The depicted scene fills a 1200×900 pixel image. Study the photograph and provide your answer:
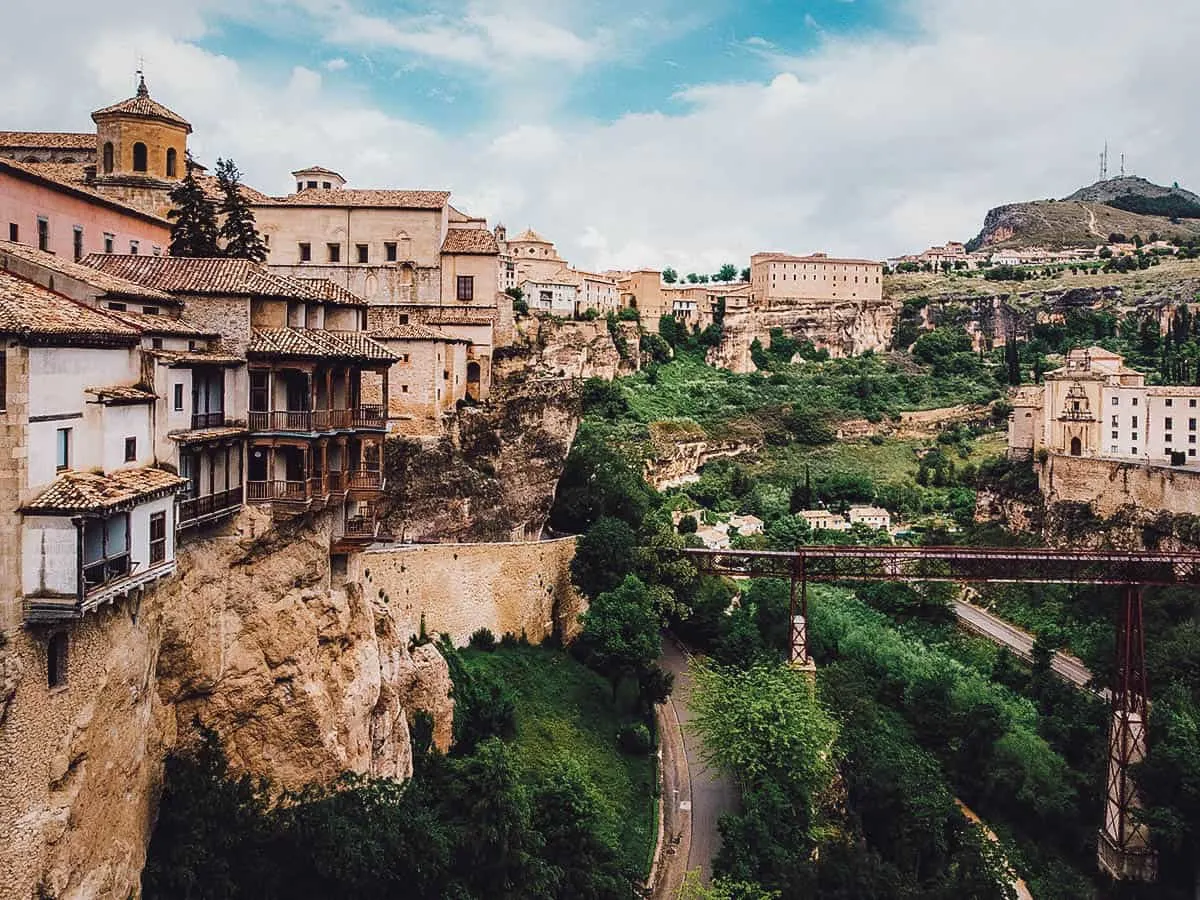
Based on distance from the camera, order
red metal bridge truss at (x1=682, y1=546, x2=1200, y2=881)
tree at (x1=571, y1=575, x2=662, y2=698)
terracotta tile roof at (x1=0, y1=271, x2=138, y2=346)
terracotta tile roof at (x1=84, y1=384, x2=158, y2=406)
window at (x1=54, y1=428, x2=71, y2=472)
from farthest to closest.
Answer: tree at (x1=571, y1=575, x2=662, y2=698) < red metal bridge truss at (x1=682, y1=546, x2=1200, y2=881) < terracotta tile roof at (x1=84, y1=384, x2=158, y2=406) < window at (x1=54, y1=428, x2=71, y2=472) < terracotta tile roof at (x1=0, y1=271, x2=138, y2=346)

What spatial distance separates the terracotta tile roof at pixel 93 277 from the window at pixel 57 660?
623 centimetres

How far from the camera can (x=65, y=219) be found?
24.6 metres

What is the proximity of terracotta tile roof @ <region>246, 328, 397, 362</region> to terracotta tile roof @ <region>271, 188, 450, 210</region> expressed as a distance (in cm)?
1641

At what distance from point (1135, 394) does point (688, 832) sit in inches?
1793

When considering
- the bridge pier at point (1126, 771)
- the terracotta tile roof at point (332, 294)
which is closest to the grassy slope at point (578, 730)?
the terracotta tile roof at point (332, 294)

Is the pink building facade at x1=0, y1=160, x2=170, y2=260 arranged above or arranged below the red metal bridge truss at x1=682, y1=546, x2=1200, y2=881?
above

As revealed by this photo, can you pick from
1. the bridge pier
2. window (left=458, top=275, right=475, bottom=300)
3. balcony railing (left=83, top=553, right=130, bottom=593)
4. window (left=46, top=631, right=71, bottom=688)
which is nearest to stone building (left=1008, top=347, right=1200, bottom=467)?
the bridge pier

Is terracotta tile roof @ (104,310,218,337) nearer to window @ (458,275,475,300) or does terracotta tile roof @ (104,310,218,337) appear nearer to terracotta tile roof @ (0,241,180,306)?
terracotta tile roof @ (0,241,180,306)

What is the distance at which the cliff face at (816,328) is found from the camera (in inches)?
4013

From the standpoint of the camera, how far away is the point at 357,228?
35938 millimetres

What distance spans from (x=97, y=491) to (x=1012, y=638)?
43.9m

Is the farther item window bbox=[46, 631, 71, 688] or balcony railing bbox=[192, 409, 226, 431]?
balcony railing bbox=[192, 409, 226, 431]

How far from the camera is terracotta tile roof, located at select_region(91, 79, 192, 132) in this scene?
32.9 m

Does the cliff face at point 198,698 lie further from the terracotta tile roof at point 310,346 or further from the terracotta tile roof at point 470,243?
the terracotta tile roof at point 470,243
